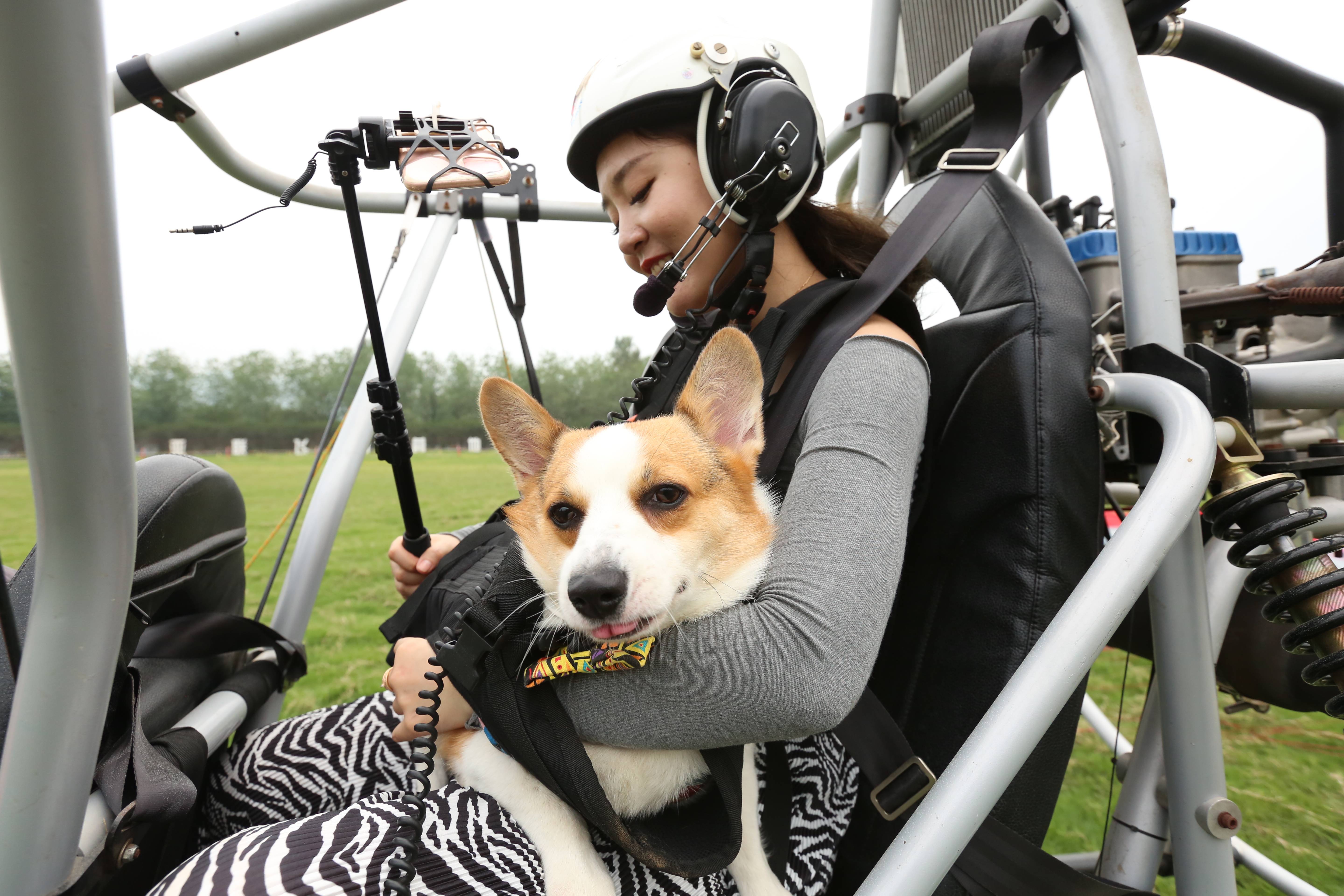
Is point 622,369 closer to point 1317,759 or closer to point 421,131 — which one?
point 421,131

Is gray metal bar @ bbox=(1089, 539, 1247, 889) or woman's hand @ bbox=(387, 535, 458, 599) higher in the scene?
woman's hand @ bbox=(387, 535, 458, 599)

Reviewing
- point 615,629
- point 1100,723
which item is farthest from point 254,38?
point 1100,723

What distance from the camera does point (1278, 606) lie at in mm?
891

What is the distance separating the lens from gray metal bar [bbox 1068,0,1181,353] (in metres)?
1.00

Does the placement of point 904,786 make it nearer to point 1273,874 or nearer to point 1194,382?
point 1194,382

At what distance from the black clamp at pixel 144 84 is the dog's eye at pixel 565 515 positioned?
0.96 meters

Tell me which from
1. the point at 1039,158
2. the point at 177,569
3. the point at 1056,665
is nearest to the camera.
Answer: the point at 1056,665

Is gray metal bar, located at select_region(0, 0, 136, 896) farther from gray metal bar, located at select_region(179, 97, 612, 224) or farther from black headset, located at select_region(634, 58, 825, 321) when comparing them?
gray metal bar, located at select_region(179, 97, 612, 224)

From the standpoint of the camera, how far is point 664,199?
4.41 ft

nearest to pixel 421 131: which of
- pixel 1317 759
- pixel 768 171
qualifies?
pixel 768 171

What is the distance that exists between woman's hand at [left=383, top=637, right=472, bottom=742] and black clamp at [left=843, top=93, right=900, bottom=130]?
→ 1.73 metres

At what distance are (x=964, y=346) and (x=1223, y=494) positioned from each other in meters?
0.42

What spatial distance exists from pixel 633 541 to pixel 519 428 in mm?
443

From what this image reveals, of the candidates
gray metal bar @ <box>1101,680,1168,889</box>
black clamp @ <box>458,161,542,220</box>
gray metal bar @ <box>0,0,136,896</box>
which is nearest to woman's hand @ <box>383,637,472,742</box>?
gray metal bar @ <box>0,0,136,896</box>
